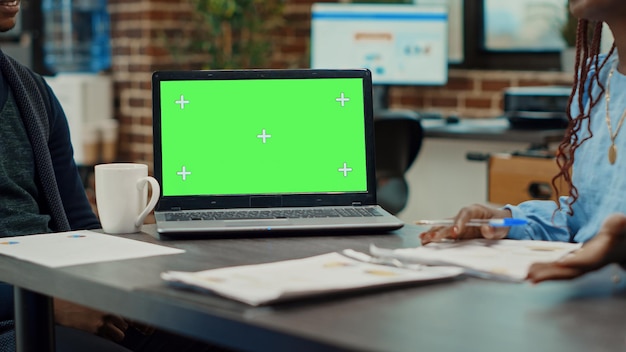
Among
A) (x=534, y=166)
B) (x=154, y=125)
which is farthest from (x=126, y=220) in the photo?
(x=534, y=166)

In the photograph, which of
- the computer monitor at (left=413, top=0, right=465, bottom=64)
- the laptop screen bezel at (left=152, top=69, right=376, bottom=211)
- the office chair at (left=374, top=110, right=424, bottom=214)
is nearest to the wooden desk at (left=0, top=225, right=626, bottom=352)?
the laptop screen bezel at (left=152, top=69, right=376, bottom=211)

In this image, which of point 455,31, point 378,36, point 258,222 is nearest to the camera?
point 258,222

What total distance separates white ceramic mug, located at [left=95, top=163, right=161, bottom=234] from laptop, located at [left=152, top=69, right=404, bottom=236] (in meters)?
0.06

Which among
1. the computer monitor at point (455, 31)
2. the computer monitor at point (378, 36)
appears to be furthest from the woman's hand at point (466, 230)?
the computer monitor at point (455, 31)

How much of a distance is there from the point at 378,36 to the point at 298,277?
296 centimetres

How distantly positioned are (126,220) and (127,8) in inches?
142

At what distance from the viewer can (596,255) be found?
1030 mm

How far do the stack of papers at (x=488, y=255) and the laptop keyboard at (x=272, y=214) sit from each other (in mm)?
251

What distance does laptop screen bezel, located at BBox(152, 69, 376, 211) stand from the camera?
157 cm

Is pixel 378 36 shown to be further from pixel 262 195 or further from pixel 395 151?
pixel 262 195

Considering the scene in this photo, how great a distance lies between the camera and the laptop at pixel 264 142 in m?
1.57

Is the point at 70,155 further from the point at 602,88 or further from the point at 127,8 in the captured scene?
the point at 127,8

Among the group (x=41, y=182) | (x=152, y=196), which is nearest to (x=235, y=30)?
(x=41, y=182)

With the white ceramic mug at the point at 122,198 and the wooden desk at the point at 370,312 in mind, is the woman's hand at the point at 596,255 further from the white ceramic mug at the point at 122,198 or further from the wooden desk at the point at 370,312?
the white ceramic mug at the point at 122,198
